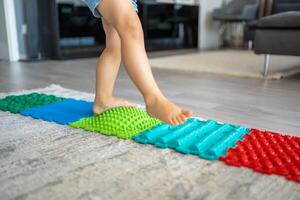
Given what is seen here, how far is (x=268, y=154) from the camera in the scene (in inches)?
35.8

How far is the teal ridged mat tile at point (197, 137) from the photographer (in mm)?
926

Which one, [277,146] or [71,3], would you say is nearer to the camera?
[277,146]

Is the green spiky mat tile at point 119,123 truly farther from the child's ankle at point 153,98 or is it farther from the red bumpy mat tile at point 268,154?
the red bumpy mat tile at point 268,154

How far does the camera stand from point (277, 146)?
963 mm

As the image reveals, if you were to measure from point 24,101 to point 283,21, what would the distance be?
5.55 ft

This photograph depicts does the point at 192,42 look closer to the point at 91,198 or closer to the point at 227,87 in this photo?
the point at 227,87

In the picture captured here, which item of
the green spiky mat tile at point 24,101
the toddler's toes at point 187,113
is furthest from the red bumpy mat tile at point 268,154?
the green spiky mat tile at point 24,101

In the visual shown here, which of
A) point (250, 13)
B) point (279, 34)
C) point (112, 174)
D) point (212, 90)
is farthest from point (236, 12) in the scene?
point (112, 174)

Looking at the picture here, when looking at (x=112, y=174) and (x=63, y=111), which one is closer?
(x=112, y=174)

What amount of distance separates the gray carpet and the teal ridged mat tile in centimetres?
3

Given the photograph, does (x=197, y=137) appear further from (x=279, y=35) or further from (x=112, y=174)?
(x=279, y=35)

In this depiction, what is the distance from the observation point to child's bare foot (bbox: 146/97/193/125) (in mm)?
916

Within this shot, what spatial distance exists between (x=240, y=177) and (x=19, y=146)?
594 millimetres

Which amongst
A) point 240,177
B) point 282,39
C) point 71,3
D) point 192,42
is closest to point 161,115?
point 240,177
